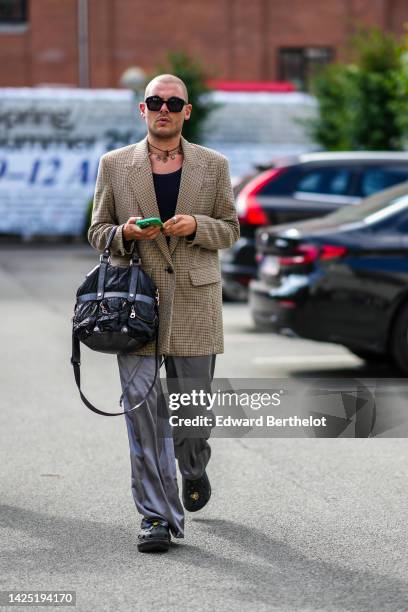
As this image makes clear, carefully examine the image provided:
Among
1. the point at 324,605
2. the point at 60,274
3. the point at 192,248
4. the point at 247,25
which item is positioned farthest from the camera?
the point at 247,25

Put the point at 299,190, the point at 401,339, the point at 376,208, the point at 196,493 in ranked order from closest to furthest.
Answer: the point at 196,493 < the point at 401,339 < the point at 376,208 < the point at 299,190

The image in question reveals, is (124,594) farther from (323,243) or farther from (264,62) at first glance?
(264,62)

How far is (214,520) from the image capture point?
19.2ft

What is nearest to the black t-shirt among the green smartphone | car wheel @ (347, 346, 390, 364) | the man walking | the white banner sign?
the man walking

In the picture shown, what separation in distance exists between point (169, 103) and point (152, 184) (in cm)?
35

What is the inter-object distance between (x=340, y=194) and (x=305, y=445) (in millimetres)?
7378

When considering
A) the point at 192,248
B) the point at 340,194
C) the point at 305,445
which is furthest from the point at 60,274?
the point at 192,248

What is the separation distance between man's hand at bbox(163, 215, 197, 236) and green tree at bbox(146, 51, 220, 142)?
21.0 m

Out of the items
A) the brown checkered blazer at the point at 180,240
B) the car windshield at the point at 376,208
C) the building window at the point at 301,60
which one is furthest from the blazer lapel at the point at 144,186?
the building window at the point at 301,60

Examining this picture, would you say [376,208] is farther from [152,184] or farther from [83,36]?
[83,36]

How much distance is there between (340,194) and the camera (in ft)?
48.1

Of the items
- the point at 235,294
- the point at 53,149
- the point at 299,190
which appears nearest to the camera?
the point at 299,190

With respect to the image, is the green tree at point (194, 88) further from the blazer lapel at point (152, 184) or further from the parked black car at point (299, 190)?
the blazer lapel at point (152, 184)

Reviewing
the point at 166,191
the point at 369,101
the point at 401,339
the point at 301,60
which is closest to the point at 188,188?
the point at 166,191
